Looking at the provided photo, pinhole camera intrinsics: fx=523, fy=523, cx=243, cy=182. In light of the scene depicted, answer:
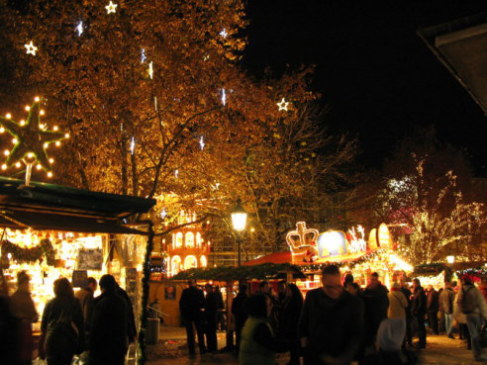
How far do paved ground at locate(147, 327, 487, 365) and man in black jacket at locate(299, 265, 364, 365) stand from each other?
24.8 ft

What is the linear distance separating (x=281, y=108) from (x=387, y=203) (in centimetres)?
2622

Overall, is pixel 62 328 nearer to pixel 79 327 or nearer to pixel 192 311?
pixel 79 327

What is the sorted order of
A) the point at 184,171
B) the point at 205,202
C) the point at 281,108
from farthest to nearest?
the point at 205,202 < the point at 184,171 < the point at 281,108

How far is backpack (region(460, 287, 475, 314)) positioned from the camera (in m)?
11.4

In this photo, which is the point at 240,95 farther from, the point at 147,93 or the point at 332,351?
the point at 332,351

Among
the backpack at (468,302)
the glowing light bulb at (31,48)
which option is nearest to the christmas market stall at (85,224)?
the glowing light bulb at (31,48)

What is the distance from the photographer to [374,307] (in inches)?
370

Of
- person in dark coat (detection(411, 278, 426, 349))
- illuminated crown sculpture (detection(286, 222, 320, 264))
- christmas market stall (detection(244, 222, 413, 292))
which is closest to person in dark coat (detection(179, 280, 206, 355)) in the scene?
person in dark coat (detection(411, 278, 426, 349))

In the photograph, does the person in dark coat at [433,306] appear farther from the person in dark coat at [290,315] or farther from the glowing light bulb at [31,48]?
the glowing light bulb at [31,48]

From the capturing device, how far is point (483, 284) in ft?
48.6

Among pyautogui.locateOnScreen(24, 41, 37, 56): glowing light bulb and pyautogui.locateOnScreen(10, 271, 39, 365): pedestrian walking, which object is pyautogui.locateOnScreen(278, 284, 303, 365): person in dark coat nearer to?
pyautogui.locateOnScreen(10, 271, 39, 365): pedestrian walking

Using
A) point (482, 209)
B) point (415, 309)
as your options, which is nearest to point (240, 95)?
point (415, 309)

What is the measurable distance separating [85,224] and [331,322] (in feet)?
15.2

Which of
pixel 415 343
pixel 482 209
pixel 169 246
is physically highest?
pixel 482 209
